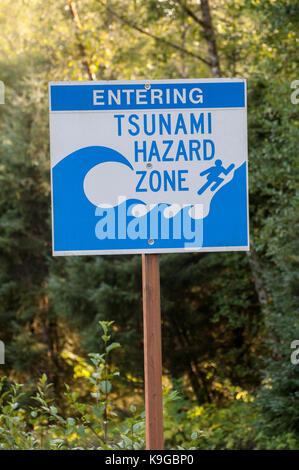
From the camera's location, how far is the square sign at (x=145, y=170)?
87.0 inches

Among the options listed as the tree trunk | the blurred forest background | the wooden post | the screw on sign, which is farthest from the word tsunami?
the tree trunk

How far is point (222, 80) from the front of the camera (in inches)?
90.3

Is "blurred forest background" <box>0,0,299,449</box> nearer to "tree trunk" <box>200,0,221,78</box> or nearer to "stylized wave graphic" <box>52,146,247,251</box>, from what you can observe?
"tree trunk" <box>200,0,221,78</box>

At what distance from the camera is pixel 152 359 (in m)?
2.16

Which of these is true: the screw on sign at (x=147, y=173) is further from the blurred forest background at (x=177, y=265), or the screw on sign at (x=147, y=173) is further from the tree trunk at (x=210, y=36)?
the tree trunk at (x=210, y=36)

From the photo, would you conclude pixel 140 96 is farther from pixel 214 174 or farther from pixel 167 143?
pixel 214 174

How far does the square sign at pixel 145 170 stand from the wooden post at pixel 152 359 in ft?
0.39

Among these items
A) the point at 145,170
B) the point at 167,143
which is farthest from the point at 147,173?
the point at 167,143

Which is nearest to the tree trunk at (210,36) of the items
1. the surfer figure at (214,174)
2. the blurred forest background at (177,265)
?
the blurred forest background at (177,265)

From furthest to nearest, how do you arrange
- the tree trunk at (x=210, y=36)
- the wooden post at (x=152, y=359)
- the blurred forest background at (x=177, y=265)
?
the tree trunk at (x=210, y=36), the blurred forest background at (x=177, y=265), the wooden post at (x=152, y=359)

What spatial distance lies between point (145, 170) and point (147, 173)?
0.02 metres

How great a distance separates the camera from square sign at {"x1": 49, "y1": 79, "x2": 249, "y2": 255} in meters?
2.21
